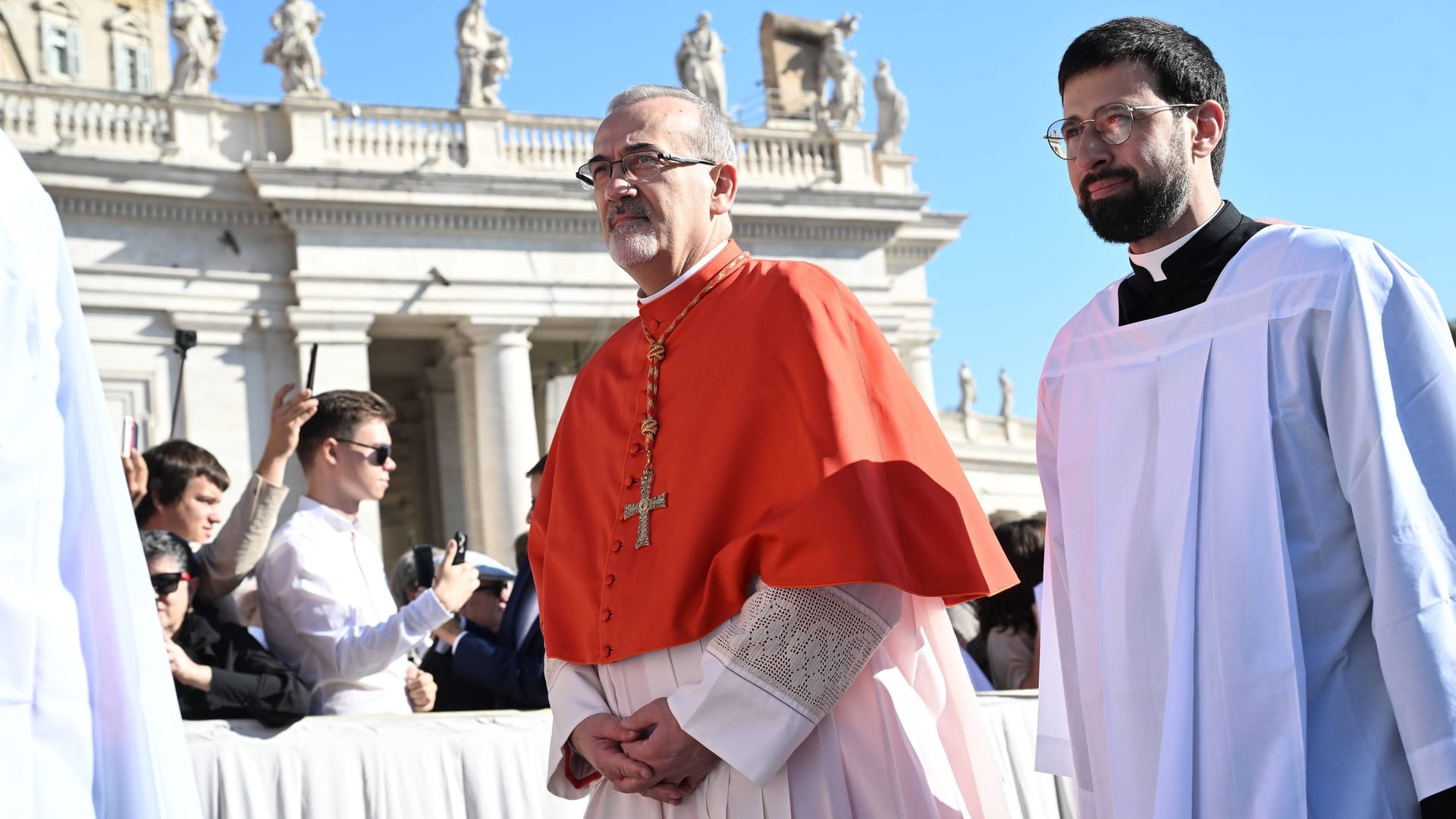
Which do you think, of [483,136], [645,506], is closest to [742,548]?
[645,506]

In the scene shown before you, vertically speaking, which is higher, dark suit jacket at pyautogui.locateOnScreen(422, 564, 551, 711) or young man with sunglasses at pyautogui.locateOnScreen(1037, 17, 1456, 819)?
young man with sunglasses at pyautogui.locateOnScreen(1037, 17, 1456, 819)

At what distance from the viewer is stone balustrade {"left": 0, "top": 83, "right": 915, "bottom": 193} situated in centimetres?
2030

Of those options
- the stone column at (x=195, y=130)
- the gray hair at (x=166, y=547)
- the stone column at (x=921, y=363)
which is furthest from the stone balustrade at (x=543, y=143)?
the gray hair at (x=166, y=547)

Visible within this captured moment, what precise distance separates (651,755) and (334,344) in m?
18.9

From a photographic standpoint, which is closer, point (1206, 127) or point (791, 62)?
point (1206, 127)

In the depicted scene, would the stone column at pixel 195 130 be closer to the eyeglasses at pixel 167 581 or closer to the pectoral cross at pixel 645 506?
the eyeglasses at pixel 167 581

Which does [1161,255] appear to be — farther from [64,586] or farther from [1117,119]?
[64,586]

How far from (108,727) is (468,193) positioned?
20359mm

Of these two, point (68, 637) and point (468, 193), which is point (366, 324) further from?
point (68, 637)

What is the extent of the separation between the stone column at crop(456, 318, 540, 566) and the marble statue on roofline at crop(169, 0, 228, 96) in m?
4.91

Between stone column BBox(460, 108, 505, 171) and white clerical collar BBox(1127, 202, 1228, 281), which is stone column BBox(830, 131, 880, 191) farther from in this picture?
white clerical collar BBox(1127, 202, 1228, 281)

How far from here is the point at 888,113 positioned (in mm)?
26188

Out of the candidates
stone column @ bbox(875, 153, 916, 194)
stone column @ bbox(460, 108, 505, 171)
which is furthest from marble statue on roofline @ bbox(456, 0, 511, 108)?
stone column @ bbox(875, 153, 916, 194)

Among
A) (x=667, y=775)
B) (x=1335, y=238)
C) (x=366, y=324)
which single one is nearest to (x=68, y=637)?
(x=667, y=775)
